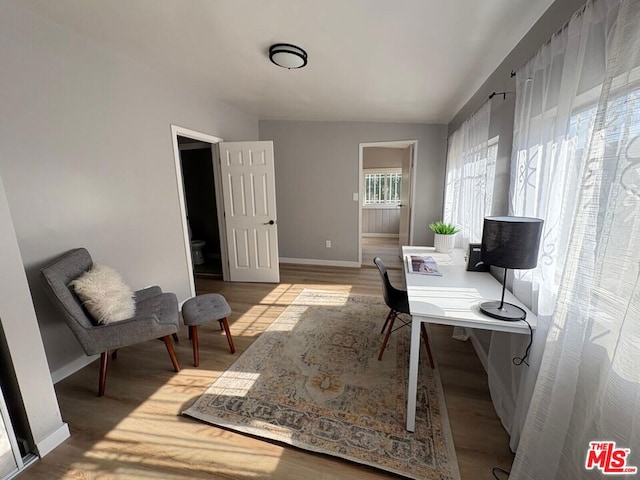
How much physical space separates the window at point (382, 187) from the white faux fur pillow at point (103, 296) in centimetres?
645

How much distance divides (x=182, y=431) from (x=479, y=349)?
228 cm

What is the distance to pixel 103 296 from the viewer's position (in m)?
1.87

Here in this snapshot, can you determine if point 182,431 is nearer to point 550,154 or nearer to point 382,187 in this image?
point 550,154

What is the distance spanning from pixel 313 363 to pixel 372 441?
794mm

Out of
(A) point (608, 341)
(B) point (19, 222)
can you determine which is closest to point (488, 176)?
(A) point (608, 341)

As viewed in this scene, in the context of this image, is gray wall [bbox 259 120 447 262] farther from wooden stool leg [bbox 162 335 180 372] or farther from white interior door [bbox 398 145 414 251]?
wooden stool leg [bbox 162 335 180 372]

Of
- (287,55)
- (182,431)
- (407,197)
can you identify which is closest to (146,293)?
(182,431)

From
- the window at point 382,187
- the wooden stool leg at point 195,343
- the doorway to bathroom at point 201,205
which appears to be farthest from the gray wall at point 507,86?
the window at point 382,187

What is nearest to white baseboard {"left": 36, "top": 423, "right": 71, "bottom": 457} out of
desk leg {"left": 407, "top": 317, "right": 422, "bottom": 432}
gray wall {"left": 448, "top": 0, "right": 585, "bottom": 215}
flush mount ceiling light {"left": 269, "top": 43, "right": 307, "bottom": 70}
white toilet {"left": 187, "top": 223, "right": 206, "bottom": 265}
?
desk leg {"left": 407, "top": 317, "right": 422, "bottom": 432}

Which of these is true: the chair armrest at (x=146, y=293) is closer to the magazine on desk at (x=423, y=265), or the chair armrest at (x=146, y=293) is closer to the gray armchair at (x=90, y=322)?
the gray armchair at (x=90, y=322)

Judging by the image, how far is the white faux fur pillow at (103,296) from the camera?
5.96ft

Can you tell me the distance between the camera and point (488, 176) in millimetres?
2146

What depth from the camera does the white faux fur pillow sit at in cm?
182

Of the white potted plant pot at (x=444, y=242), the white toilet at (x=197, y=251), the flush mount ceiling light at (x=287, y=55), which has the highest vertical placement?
the flush mount ceiling light at (x=287, y=55)
